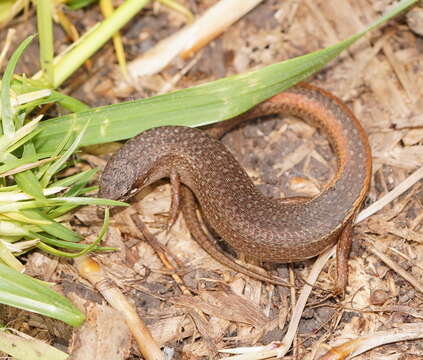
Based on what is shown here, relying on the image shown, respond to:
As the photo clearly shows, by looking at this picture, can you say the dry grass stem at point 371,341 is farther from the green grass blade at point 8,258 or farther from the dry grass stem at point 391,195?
the green grass blade at point 8,258

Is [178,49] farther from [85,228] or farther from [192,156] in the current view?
[85,228]

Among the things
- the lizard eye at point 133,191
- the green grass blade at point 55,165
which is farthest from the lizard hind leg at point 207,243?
the green grass blade at point 55,165

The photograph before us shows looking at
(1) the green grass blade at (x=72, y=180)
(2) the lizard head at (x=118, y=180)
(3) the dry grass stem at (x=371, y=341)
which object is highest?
(1) the green grass blade at (x=72, y=180)

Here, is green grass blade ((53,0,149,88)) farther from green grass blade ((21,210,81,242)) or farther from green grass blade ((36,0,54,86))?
green grass blade ((21,210,81,242))

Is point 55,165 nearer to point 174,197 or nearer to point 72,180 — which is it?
point 72,180

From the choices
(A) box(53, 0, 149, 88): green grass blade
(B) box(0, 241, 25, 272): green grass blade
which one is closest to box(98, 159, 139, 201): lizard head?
(B) box(0, 241, 25, 272): green grass blade

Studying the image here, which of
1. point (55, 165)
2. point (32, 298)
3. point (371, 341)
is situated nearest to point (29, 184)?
point (55, 165)
